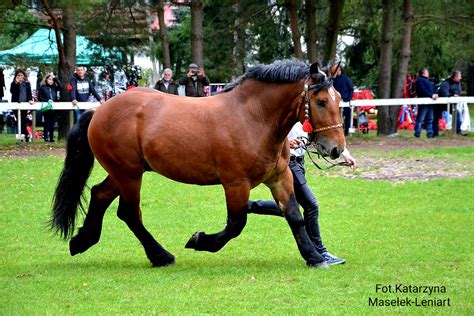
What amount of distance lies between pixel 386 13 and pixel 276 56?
1063cm

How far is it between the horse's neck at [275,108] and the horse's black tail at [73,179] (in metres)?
2.14

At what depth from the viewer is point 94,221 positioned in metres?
9.83

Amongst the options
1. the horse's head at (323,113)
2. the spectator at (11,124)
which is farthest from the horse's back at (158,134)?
the spectator at (11,124)

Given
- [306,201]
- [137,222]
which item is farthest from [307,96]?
[137,222]

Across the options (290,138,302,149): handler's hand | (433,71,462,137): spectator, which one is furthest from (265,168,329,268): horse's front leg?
(433,71,462,137): spectator

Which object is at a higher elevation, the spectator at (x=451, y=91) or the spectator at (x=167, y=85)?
the spectator at (x=167, y=85)

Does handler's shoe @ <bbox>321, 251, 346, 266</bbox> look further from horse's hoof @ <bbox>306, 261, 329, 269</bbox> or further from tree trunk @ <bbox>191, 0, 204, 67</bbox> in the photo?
tree trunk @ <bbox>191, 0, 204, 67</bbox>

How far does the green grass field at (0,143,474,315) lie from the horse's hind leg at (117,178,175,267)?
0.69 feet

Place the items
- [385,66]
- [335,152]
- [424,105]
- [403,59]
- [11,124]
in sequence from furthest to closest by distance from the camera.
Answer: [11,124], [385,66], [403,59], [424,105], [335,152]

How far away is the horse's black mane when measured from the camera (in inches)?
347

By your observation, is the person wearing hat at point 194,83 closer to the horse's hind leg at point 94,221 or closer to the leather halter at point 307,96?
the horse's hind leg at point 94,221

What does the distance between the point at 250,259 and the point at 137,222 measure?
126 centimetres

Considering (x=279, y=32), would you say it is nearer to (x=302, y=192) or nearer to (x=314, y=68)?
(x=302, y=192)

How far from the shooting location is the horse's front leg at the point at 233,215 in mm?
8797
